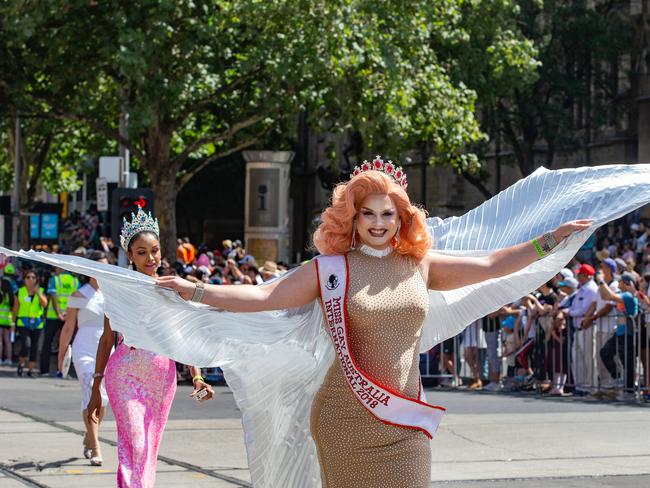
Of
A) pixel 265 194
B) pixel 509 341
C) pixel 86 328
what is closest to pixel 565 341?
pixel 509 341

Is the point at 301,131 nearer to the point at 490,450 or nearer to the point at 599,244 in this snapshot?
the point at 599,244

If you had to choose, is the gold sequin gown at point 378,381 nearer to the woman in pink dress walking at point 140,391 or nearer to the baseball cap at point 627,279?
the woman in pink dress walking at point 140,391

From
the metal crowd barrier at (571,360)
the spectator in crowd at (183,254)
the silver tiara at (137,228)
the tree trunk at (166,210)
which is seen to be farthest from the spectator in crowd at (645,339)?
the tree trunk at (166,210)

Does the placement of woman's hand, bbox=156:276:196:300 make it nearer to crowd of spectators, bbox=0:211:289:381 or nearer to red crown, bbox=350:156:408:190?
red crown, bbox=350:156:408:190

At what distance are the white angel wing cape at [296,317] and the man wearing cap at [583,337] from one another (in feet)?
36.7

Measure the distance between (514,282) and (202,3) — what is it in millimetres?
22905

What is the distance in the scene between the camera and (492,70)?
36375 millimetres

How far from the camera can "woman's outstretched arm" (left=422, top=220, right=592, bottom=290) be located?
5723 mm

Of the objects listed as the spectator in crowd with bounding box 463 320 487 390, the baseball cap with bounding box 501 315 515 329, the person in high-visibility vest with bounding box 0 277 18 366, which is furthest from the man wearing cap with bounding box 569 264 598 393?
the person in high-visibility vest with bounding box 0 277 18 366

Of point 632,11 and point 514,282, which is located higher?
point 632,11

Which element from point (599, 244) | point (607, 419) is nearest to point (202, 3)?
point (599, 244)

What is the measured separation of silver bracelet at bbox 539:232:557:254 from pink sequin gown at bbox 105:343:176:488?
2.66 metres

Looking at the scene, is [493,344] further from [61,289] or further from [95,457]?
[95,457]

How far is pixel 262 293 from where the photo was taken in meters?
5.52
